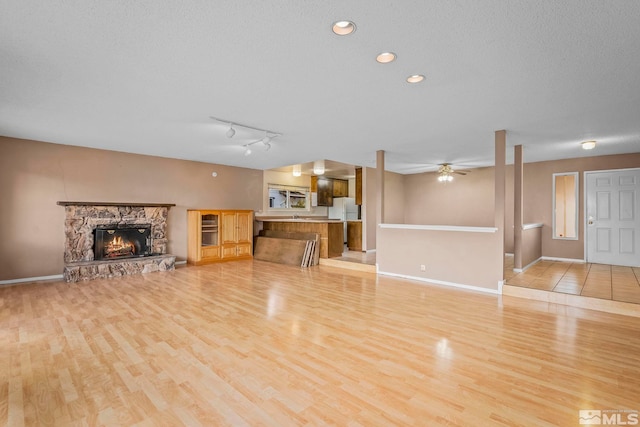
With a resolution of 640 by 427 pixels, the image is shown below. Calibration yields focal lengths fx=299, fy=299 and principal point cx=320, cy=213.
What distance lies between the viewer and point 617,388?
215 cm

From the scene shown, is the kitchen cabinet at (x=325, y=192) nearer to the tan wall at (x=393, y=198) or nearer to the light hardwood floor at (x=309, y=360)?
the tan wall at (x=393, y=198)

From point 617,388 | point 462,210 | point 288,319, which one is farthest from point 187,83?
point 462,210

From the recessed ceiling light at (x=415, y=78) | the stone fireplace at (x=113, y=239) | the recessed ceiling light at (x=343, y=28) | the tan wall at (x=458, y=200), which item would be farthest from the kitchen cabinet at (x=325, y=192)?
the recessed ceiling light at (x=343, y=28)

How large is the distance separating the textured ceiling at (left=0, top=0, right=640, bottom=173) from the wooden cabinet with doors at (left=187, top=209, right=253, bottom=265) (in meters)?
2.69

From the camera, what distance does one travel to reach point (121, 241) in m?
6.40

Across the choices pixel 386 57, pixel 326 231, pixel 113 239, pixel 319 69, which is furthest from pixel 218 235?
pixel 386 57

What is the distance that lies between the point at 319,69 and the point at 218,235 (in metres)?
5.79

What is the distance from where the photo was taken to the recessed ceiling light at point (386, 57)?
8.17ft

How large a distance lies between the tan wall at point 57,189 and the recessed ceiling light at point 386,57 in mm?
6109

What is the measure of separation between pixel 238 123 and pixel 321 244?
3856 millimetres

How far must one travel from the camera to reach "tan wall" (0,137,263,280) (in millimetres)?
5262

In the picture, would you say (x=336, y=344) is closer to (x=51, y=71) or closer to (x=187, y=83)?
(x=187, y=83)

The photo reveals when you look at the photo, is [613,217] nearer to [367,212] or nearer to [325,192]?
[367,212]

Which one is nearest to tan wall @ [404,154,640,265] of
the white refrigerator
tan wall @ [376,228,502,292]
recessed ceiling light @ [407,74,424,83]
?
the white refrigerator
